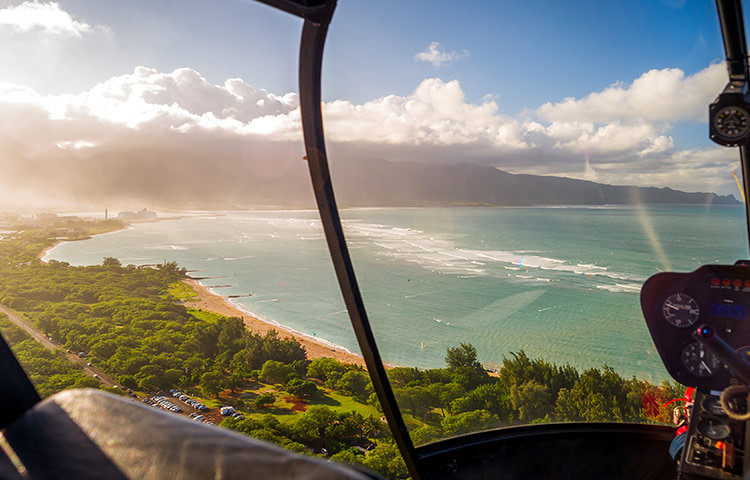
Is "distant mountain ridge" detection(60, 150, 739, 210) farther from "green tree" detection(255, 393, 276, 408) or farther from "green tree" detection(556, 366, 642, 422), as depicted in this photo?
"green tree" detection(255, 393, 276, 408)

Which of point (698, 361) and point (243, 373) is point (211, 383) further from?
point (698, 361)

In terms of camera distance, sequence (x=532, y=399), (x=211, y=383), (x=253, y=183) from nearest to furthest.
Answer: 1. (x=253, y=183)
2. (x=211, y=383)
3. (x=532, y=399)

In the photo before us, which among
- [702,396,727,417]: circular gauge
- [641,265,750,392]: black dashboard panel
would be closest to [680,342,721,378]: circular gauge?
[641,265,750,392]: black dashboard panel

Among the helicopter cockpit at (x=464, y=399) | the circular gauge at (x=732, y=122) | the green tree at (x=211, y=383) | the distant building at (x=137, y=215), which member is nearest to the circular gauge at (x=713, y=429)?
the helicopter cockpit at (x=464, y=399)

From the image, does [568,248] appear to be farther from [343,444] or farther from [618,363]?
[343,444]

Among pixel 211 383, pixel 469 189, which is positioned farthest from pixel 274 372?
pixel 469 189

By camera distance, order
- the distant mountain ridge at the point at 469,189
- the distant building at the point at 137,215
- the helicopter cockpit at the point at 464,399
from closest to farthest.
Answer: the helicopter cockpit at the point at 464,399 < the distant mountain ridge at the point at 469,189 < the distant building at the point at 137,215

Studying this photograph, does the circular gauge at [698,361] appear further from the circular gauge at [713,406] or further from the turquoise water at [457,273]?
the turquoise water at [457,273]
